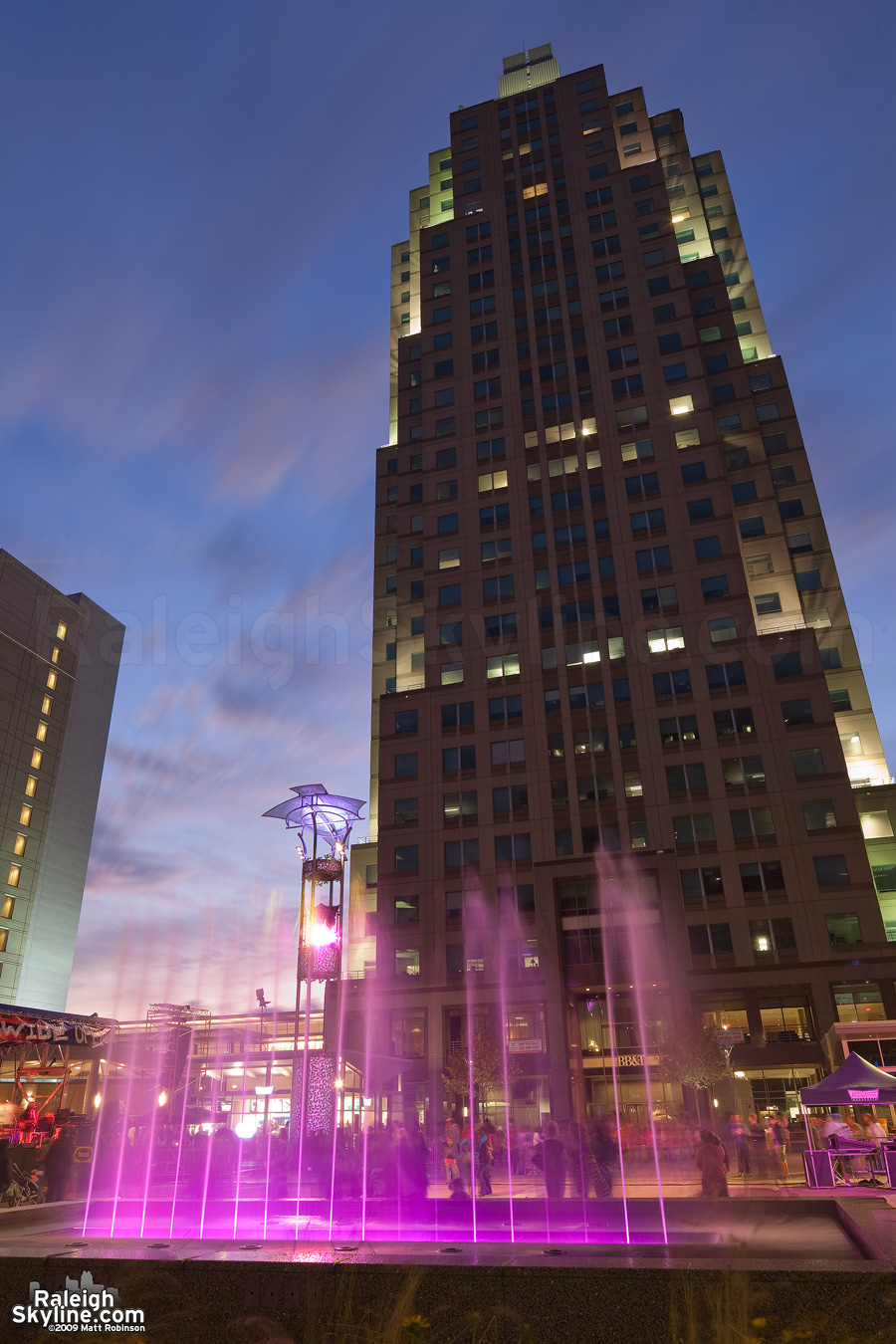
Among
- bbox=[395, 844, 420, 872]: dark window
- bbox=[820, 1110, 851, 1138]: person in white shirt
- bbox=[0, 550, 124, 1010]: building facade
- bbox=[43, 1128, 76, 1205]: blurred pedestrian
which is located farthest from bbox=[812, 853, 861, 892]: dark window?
bbox=[0, 550, 124, 1010]: building facade

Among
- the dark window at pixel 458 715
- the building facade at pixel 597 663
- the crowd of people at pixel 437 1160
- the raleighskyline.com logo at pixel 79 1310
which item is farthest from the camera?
the dark window at pixel 458 715

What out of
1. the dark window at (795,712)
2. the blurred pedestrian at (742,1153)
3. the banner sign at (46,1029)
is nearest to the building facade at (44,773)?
the banner sign at (46,1029)

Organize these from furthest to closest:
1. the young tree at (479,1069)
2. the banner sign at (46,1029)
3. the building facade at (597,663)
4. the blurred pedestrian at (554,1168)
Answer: the building facade at (597,663)
the young tree at (479,1069)
the banner sign at (46,1029)
the blurred pedestrian at (554,1168)

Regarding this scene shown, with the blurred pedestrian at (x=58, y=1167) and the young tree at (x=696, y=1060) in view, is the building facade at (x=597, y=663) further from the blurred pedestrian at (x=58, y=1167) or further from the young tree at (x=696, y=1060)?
the blurred pedestrian at (x=58, y=1167)

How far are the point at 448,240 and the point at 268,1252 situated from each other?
80978 millimetres

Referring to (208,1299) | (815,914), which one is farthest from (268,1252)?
(815,914)

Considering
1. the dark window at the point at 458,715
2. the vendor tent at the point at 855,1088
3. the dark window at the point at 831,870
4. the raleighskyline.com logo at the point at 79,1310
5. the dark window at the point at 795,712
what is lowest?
the raleighskyline.com logo at the point at 79,1310

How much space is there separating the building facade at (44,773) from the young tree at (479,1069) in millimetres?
43244

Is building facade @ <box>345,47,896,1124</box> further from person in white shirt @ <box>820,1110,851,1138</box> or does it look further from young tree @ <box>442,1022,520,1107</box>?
person in white shirt @ <box>820,1110,851,1138</box>

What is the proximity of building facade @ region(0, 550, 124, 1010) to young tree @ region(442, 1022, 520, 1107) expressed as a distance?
43244 mm

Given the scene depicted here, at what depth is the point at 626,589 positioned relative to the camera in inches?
2331

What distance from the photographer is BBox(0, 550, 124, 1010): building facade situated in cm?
7375

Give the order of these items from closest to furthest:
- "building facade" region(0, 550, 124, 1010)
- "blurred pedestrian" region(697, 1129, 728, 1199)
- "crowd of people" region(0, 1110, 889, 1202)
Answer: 1. "blurred pedestrian" region(697, 1129, 728, 1199)
2. "crowd of people" region(0, 1110, 889, 1202)
3. "building facade" region(0, 550, 124, 1010)

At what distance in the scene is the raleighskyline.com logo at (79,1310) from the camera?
7539 millimetres
